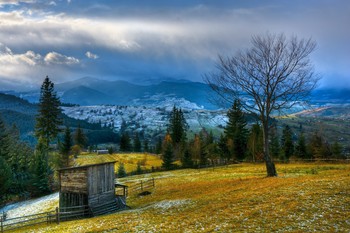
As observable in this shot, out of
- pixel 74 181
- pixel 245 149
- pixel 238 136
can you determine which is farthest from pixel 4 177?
pixel 245 149

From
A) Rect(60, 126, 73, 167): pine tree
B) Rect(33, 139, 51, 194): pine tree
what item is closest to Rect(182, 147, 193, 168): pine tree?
Rect(60, 126, 73, 167): pine tree

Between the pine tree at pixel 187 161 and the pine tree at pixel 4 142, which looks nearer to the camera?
the pine tree at pixel 4 142

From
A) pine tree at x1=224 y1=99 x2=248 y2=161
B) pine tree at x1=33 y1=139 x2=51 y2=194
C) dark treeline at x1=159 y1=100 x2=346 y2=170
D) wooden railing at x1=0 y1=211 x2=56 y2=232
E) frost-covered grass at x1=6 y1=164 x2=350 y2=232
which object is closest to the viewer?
frost-covered grass at x1=6 y1=164 x2=350 y2=232

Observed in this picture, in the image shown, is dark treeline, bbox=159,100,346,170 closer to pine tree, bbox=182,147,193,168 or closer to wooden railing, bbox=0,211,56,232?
pine tree, bbox=182,147,193,168

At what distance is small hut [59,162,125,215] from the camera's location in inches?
1321

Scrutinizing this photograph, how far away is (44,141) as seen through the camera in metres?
66.9

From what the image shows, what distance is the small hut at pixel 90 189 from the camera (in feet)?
110

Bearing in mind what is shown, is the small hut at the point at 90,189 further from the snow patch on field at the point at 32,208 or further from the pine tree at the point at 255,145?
the pine tree at the point at 255,145

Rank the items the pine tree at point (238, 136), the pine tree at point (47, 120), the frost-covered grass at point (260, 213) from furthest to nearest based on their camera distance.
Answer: the pine tree at point (238, 136)
the pine tree at point (47, 120)
the frost-covered grass at point (260, 213)

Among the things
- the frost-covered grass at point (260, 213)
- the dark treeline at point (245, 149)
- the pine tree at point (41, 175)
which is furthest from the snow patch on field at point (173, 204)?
the dark treeline at point (245, 149)

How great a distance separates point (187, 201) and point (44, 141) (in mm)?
50810

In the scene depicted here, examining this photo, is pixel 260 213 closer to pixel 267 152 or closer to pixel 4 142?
pixel 267 152

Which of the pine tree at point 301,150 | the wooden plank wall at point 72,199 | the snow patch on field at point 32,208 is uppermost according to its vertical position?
the pine tree at point 301,150

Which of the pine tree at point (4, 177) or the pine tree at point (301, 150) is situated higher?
Result: the pine tree at point (301, 150)
